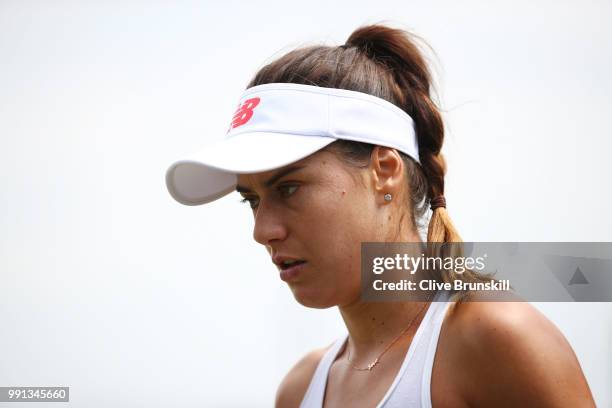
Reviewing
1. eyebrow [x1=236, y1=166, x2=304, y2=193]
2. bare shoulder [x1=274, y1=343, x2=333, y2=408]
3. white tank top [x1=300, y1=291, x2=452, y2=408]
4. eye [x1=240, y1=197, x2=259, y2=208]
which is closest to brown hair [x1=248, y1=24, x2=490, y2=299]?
white tank top [x1=300, y1=291, x2=452, y2=408]

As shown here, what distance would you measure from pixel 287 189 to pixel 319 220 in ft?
0.46

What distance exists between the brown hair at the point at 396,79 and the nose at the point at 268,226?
13.0 inches

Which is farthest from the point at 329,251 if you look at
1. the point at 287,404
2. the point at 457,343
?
the point at 287,404

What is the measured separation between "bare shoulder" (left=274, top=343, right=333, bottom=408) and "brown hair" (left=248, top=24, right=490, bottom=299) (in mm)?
697

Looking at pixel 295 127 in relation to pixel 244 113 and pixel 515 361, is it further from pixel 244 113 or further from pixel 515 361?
pixel 515 361

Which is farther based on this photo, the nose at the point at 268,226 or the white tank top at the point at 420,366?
the nose at the point at 268,226

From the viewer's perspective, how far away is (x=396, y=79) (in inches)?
92.9

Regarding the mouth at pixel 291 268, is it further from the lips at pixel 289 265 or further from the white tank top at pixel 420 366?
the white tank top at pixel 420 366

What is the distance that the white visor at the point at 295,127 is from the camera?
79.7 inches

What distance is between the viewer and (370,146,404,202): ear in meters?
2.14

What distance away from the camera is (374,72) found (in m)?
2.31

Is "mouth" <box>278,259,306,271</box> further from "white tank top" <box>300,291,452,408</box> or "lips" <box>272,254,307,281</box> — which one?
"white tank top" <box>300,291,452,408</box>

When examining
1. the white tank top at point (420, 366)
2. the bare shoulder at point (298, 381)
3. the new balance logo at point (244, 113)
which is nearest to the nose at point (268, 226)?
the new balance logo at point (244, 113)

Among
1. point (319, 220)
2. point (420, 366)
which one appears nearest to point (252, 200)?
point (319, 220)
